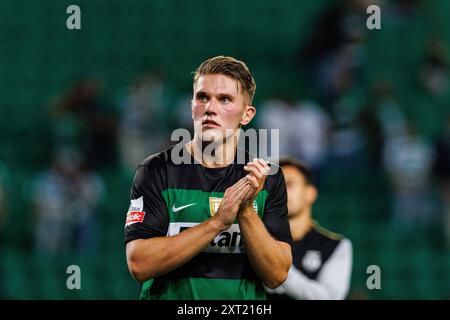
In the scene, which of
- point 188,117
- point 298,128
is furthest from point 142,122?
point 298,128

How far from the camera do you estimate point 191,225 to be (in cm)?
360

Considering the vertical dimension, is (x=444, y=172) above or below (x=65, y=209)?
above

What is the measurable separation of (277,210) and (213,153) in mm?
369

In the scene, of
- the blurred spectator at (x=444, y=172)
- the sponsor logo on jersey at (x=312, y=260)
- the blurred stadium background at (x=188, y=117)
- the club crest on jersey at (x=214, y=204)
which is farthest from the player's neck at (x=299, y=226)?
the blurred spectator at (x=444, y=172)

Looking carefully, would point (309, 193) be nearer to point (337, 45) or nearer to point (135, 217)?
point (135, 217)

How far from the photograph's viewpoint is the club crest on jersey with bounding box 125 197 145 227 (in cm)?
359

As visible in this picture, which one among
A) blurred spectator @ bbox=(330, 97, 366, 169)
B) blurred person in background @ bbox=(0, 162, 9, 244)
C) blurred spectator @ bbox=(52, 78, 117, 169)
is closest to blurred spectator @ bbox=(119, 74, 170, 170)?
blurred spectator @ bbox=(52, 78, 117, 169)

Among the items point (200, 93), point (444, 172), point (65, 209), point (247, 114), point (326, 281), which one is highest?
point (200, 93)

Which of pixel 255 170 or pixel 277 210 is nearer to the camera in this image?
pixel 255 170

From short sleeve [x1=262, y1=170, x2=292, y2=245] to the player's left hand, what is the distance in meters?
0.26

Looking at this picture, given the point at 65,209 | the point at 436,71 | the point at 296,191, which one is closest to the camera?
the point at 296,191

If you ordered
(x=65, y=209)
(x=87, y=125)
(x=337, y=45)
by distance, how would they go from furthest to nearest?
(x=337, y=45)
(x=87, y=125)
(x=65, y=209)

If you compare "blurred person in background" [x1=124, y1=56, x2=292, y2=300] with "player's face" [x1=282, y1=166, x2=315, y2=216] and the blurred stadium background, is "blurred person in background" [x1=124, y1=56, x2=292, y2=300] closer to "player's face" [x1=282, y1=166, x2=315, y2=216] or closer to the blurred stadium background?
"player's face" [x1=282, y1=166, x2=315, y2=216]

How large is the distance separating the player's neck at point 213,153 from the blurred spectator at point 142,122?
21.5ft
